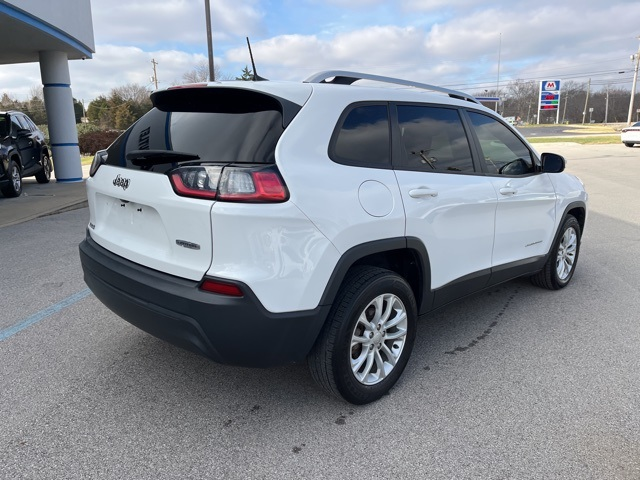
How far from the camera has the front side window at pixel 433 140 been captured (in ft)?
10.3

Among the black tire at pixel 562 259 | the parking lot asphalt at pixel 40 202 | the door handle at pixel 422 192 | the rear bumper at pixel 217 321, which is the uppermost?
the door handle at pixel 422 192

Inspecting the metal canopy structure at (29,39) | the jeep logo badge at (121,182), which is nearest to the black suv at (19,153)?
the metal canopy structure at (29,39)

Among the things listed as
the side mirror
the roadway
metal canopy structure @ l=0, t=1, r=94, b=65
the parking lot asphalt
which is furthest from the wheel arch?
metal canopy structure @ l=0, t=1, r=94, b=65

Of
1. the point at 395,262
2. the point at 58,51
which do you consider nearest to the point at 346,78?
the point at 395,262

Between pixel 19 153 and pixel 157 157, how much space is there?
36.0ft

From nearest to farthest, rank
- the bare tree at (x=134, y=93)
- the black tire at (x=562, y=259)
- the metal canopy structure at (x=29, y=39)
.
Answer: the black tire at (x=562, y=259)
the metal canopy structure at (x=29, y=39)
the bare tree at (x=134, y=93)

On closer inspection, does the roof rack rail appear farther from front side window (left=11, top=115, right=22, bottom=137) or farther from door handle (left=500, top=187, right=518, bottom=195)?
front side window (left=11, top=115, right=22, bottom=137)

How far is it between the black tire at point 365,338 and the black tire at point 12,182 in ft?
34.1

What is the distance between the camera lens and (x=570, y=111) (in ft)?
376

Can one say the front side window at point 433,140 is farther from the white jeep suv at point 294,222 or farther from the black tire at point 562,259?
the black tire at point 562,259

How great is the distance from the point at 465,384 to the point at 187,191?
204cm

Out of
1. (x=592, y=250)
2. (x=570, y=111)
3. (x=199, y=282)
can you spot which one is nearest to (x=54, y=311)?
(x=199, y=282)

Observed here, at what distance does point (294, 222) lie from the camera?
237 centimetres

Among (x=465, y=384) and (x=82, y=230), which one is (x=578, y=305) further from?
(x=82, y=230)
